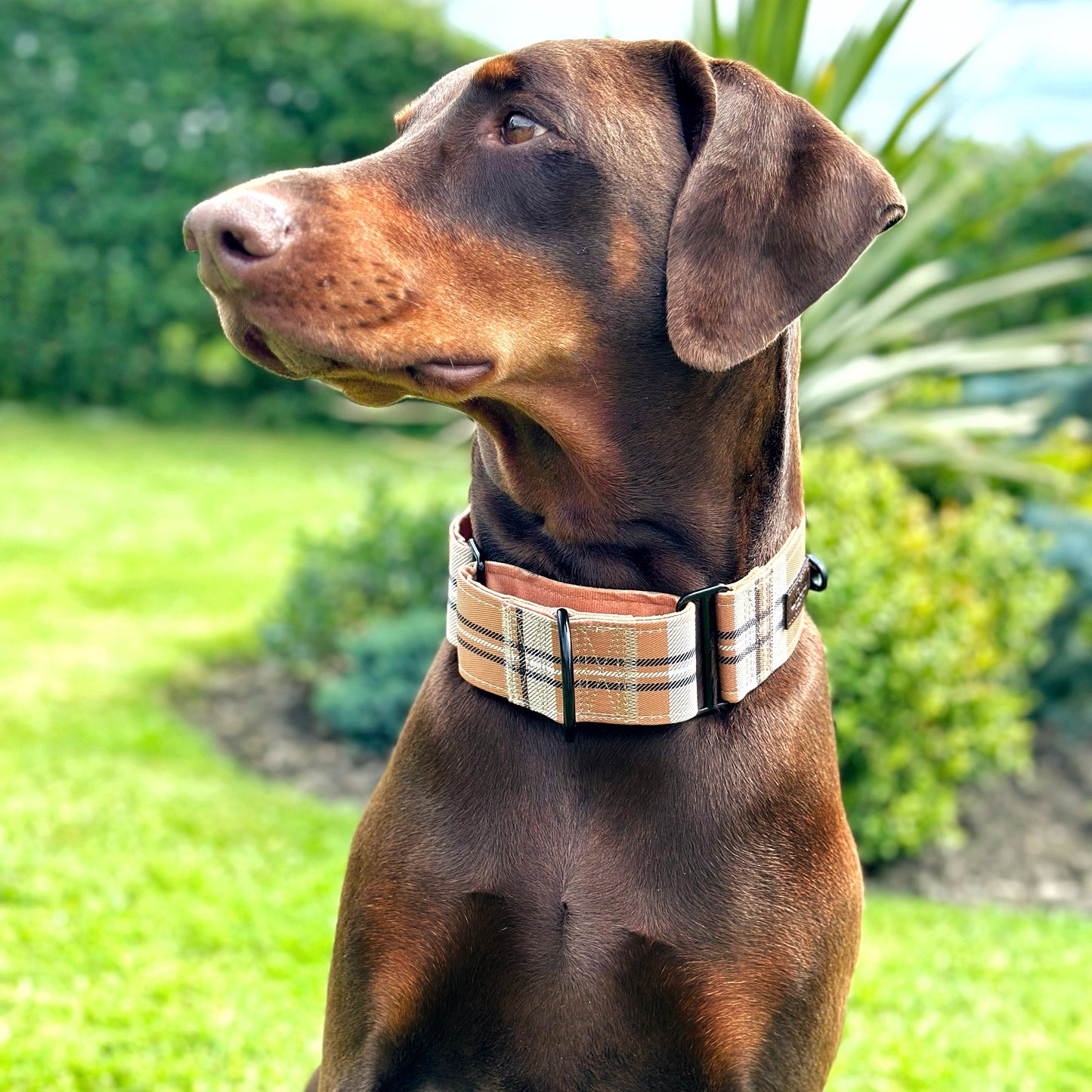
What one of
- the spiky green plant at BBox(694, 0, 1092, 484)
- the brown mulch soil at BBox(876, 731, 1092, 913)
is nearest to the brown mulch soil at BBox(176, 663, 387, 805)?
the brown mulch soil at BBox(876, 731, 1092, 913)

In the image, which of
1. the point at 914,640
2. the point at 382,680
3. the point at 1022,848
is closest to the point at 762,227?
the point at 914,640

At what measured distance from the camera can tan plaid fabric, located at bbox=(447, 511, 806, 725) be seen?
6.31 ft

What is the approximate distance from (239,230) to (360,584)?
3736 millimetres

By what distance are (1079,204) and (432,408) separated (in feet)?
18.7

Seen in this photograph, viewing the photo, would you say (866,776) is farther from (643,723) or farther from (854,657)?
(643,723)

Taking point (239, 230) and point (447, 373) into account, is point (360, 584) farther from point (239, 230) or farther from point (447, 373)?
point (239, 230)

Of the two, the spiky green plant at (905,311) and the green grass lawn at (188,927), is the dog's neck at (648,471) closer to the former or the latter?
the green grass lawn at (188,927)

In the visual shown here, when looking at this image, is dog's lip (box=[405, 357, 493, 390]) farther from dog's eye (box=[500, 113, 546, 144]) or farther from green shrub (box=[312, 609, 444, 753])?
green shrub (box=[312, 609, 444, 753])

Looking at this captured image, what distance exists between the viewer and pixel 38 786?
4492 millimetres

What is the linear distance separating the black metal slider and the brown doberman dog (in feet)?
0.16

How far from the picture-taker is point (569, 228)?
1927mm

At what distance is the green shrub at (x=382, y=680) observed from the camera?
4836 millimetres

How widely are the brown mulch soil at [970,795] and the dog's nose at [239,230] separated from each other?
3220mm

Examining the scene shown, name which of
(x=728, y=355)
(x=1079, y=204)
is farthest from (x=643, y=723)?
(x=1079, y=204)
